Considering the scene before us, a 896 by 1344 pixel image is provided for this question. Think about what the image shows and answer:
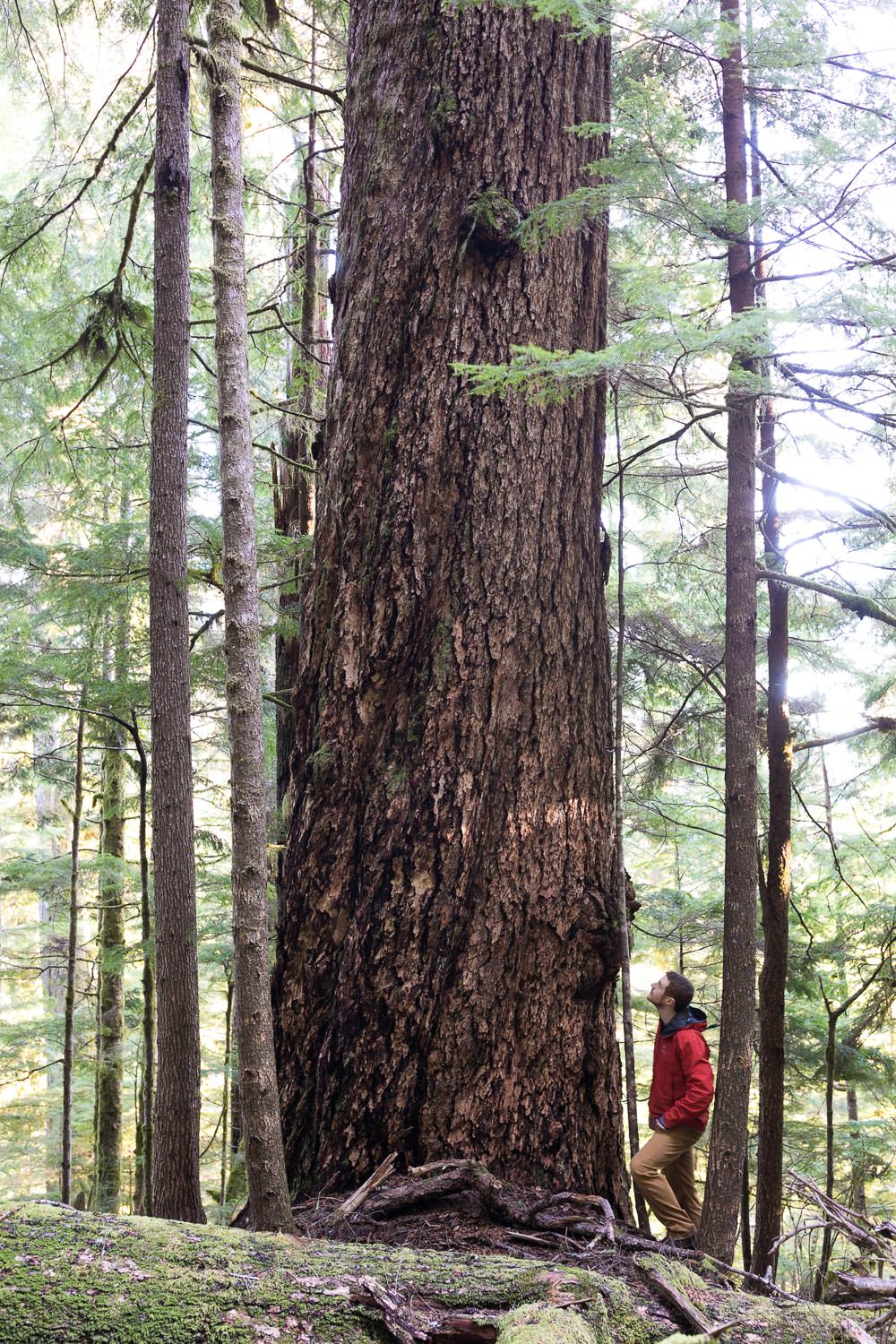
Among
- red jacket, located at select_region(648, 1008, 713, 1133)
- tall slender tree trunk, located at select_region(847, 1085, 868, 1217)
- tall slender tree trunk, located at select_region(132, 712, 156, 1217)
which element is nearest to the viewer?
red jacket, located at select_region(648, 1008, 713, 1133)

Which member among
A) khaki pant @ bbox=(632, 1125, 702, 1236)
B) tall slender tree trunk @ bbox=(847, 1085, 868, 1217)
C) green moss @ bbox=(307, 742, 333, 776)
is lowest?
tall slender tree trunk @ bbox=(847, 1085, 868, 1217)

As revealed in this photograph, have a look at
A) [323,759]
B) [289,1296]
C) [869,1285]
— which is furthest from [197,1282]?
[323,759]

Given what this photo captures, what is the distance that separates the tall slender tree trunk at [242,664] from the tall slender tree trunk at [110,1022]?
753 centimetres

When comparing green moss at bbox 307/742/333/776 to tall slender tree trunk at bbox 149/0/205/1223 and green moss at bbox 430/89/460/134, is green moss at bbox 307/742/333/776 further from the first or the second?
green moss at bbox 430/89/460/134

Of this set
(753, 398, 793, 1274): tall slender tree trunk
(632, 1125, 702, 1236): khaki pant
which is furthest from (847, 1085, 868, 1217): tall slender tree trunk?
(632, 1125, 702, 1236): khaki pant

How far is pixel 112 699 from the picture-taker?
23.3 ft

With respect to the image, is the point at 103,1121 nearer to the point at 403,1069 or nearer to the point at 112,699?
the point at 112,699

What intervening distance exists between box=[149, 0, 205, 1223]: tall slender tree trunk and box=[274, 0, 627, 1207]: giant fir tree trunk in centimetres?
106

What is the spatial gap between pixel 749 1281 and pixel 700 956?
16245mm

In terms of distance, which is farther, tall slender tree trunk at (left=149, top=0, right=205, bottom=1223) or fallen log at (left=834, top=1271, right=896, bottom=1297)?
tall slender tree trunk at (left=149, top=0, right=205, bottom=1223)

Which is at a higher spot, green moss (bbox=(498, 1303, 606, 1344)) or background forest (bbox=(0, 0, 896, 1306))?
background forest (bbox=(0, 0, 896, 1306))

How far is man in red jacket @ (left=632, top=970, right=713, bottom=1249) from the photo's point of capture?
5.20 m

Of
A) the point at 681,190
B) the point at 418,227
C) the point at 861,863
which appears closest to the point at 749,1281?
the point at 418,227

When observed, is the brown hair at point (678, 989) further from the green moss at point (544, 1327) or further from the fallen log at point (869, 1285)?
the green moss at point (544, 1327)
